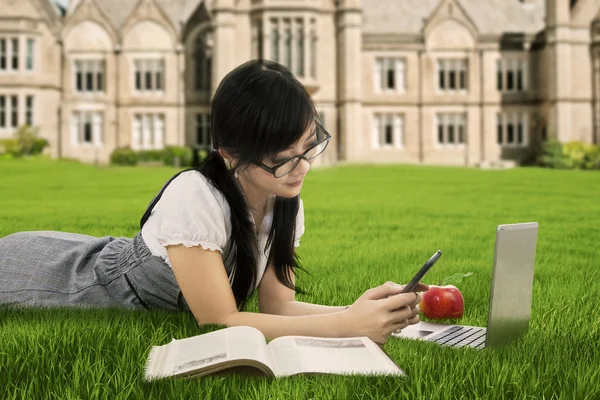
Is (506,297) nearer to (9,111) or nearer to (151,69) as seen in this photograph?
(9,111)

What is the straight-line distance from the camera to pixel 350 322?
3059 millimetres

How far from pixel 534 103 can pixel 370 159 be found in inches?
391

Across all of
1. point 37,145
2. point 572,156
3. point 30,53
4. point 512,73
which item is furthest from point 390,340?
point 512,73

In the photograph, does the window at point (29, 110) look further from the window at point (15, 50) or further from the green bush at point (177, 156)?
the green bush at point (177, 156)

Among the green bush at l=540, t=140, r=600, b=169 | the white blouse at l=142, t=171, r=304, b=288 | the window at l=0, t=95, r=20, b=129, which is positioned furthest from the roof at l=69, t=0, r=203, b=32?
the white blouse at l=142, t=171, r=304, b=288

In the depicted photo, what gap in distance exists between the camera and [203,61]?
128 feet

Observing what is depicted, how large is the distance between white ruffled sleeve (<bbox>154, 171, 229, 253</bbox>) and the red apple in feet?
4.54

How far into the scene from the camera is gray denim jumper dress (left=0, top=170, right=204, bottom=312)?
3820mm

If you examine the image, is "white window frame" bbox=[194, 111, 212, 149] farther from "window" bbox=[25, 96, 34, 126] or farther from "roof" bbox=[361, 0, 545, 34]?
"roof" bbox=[361, 0, 545, 34]

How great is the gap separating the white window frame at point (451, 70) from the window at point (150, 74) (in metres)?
15.0

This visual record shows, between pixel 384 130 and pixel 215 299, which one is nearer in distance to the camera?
pixel 215 299

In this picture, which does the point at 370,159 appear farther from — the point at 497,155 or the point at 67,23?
the point at 67,23

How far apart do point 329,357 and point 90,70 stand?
3867 cm

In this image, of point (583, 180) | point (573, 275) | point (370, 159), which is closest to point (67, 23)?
point (370, 159)
